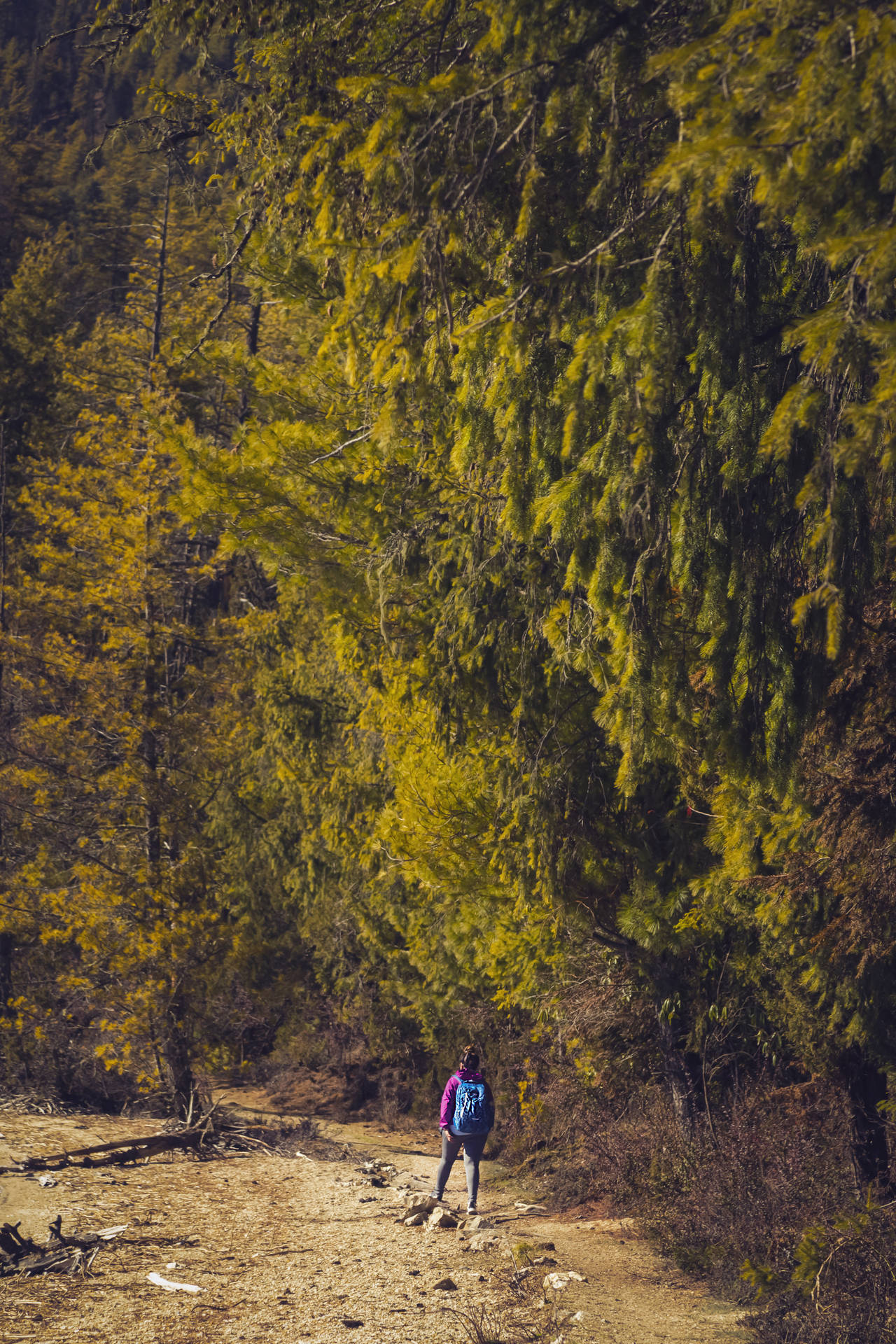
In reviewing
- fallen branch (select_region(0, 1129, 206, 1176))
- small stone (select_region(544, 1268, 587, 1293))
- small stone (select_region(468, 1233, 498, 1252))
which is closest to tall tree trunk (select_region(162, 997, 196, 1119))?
fallen branch (select_region(0, 1129, 206, 1176))

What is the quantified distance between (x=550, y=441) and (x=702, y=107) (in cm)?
159

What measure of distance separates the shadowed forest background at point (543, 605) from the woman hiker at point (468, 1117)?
0.90 metres

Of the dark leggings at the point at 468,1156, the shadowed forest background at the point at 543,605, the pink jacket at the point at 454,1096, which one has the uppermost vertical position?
the shadowed forest background at the point at 543,605

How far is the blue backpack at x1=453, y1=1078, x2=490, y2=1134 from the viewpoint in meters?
9.89

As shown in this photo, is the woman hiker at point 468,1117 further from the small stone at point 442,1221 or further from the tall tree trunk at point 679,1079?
the tall tree trunk at point 679,1079

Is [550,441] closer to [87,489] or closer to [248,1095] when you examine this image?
[87,489]

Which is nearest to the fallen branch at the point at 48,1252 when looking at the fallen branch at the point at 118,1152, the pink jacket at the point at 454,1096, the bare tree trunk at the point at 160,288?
the fallen branch at the point at 118,1152

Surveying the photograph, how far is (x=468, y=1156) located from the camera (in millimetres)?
9977

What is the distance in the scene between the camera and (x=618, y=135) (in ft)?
13.8

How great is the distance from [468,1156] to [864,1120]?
149 inches

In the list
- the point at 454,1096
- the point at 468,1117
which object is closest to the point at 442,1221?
the point at 468,1117

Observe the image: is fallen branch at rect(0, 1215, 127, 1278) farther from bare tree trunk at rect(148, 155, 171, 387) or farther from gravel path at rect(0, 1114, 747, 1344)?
bare tree trunk at rect(148, 155, 171, 387)

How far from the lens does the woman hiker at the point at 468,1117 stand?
32.4 feet

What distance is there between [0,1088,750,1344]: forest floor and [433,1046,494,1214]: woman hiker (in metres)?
0.59
